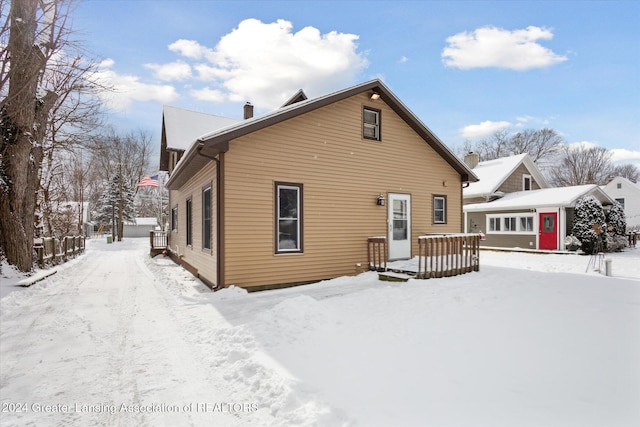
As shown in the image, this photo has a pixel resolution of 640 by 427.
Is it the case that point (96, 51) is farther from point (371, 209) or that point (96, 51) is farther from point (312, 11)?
point (371, 209)

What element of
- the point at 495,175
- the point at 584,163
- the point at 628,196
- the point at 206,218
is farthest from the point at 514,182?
the point at 584,163

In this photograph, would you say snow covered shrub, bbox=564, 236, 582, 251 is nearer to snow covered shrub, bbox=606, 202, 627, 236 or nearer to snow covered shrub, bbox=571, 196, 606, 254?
snow covered shrub, bbox=571, 196, 606, 254

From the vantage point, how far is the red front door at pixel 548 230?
56.3ft

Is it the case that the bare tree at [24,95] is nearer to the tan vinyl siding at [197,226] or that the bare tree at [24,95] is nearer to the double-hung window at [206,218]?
Result: the tan vinyl siding at [197,226]

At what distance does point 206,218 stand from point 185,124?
8.67 m

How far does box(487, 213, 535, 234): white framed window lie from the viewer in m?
18.4

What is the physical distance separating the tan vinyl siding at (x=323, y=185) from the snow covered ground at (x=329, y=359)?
1158 mm

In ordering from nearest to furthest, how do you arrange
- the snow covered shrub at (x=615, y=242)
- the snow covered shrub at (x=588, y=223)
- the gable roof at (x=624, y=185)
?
the snow covered shrub at (x=588, y=223), the snow covered shrub at (x=615, y=242), the gable roof at (x=624, y=185)

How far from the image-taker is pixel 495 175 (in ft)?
71.2

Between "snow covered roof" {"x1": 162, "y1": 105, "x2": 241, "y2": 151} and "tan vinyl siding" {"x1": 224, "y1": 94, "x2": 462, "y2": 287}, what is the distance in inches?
296

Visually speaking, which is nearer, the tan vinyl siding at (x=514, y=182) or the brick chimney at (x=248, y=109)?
the brick chimney at (x=248, y=109)


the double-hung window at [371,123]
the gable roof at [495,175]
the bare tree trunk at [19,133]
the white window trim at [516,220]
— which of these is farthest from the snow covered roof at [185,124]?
the white window trim at [516,220]

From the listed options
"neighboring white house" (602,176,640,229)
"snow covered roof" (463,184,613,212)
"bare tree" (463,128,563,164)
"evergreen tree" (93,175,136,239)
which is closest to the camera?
"snow covered roof" (463,184,613,212)

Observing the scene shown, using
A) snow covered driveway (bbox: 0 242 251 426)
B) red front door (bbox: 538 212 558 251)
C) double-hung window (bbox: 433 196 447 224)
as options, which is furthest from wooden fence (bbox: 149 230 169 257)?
red front door (bbox: 538 212 558 251)
